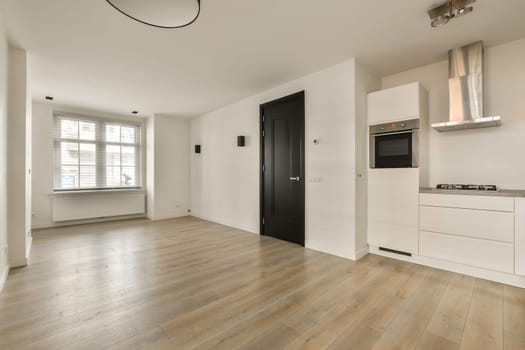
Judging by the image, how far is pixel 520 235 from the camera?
7.54 ft

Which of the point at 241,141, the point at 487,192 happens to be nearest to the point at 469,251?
the point at 487,192

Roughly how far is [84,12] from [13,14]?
0.68 meters

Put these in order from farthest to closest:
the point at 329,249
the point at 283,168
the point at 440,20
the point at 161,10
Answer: the point at 283,168, the point at 329,249, the point at 440,20, the point at 161,10

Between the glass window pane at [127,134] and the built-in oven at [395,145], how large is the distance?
5.60m

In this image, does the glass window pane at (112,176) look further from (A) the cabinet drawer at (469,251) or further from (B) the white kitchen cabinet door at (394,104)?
(A) the cabinet drawer at (469,251)

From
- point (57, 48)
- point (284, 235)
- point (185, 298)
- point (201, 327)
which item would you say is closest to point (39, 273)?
point (185, 298)

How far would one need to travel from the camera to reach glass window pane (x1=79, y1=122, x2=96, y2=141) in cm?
545

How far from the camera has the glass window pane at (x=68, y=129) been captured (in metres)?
5.23

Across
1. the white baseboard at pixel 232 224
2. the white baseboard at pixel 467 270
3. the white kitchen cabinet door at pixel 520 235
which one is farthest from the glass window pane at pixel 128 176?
the white kitchen cabinet door at pixel 520 235

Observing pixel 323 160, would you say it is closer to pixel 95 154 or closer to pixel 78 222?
pixel 95 154

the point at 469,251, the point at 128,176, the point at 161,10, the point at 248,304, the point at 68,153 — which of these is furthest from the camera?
the point at 128,176

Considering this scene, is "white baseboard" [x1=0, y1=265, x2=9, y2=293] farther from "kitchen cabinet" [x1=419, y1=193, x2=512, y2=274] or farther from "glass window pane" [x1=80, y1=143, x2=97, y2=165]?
"kitchen cabinet" [x1=419, y1=193, x2=512, y2=274]

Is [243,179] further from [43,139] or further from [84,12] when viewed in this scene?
[43,139]

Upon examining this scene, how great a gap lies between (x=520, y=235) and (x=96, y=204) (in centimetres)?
690
